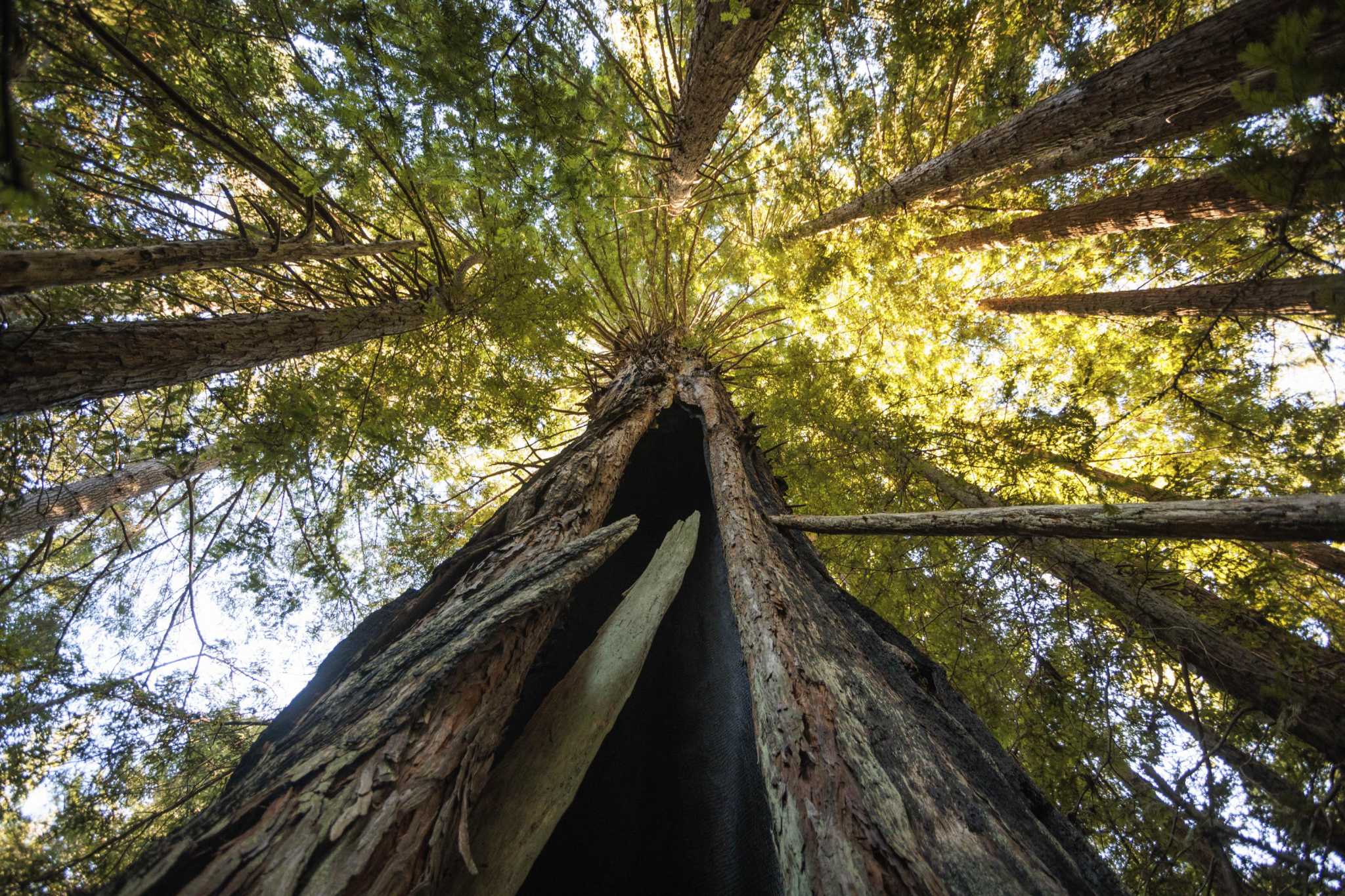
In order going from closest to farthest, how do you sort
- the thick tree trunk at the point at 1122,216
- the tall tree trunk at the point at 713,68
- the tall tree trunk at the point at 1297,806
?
the tall tree trunk at the point at 1297,806 < the tall tree trunk at the point at 713,68 < the thick tree trunk at the point at 1122,216

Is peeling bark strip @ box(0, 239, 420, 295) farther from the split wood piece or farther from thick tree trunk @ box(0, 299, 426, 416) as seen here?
the split wood piece

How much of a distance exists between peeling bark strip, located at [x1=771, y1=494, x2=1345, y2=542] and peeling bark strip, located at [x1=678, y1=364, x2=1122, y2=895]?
621mm

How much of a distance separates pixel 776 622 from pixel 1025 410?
3.36 metres

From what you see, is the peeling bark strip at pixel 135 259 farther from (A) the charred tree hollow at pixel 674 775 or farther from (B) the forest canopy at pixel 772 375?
(A) the charred tree hollow at pixel 674 775

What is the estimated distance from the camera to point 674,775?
2.14 m

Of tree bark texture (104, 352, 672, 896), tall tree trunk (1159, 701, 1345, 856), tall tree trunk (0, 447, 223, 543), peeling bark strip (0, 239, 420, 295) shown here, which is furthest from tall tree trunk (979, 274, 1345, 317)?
tall tree trunk (0, 447, 223, 543)

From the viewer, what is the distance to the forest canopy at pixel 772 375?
2.12 metres

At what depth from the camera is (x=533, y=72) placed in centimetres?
304

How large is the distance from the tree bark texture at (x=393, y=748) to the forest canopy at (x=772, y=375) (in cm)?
57

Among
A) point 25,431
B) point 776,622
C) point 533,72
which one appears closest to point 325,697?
point 776,622

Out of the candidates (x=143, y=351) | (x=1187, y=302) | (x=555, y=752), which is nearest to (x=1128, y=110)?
(x=1187, y=302)

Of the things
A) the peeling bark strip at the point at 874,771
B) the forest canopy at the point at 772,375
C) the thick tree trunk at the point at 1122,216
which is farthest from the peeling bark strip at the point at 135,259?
the thick tree trunk at the point at 1122,216

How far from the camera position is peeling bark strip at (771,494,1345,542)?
1.19 meters

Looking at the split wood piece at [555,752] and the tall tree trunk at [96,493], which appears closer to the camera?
the split wood piece at [555,752]
